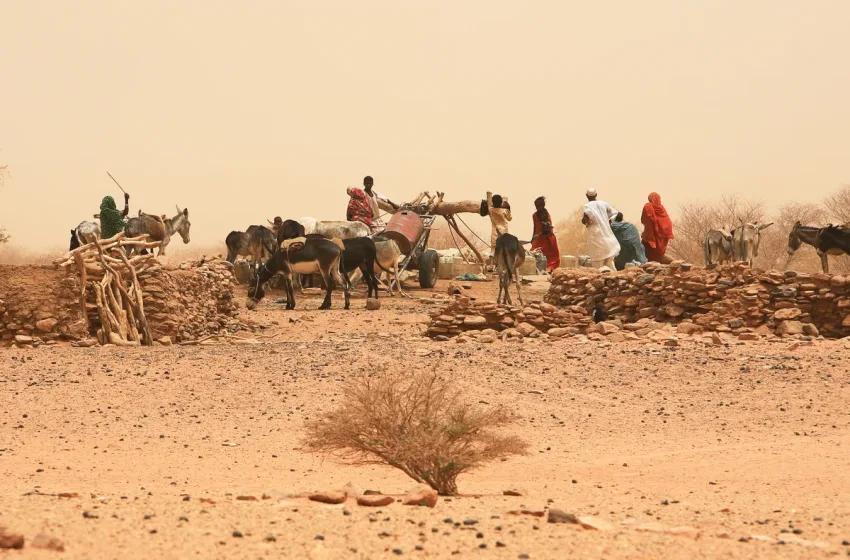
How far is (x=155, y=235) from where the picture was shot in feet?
71.6

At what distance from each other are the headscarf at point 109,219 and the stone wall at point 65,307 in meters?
3.51

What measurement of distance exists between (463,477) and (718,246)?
1350 cm

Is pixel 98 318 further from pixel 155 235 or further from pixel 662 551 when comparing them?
pixel 662 551

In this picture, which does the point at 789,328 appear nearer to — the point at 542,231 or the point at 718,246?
the point at 718,246

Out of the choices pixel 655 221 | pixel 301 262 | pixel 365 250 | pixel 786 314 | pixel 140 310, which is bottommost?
pixel 786 314

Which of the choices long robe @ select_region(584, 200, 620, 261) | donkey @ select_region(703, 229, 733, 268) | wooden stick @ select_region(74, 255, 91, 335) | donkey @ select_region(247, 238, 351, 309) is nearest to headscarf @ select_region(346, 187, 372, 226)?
donkey @ select_region(247, 238, 351, 309)

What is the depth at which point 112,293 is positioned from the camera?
46.6ft

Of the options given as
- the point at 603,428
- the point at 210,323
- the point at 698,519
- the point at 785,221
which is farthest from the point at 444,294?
the point at 785,221

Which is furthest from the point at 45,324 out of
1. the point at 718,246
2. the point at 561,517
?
the point at 718,246

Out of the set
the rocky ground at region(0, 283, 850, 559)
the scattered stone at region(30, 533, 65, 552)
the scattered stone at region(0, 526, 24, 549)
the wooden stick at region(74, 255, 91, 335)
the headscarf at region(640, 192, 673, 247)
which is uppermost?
the headscarf at region(640, 192, 673, 247)

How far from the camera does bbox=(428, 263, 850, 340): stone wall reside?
14.7 m

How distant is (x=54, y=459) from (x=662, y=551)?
5154 millimetres

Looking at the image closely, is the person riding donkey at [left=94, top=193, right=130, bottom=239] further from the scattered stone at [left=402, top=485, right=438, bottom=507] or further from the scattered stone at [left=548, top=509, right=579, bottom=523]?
the scattered stone at [left=548, top=509, right=579, bottom=523]

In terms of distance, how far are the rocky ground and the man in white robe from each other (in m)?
6.81
